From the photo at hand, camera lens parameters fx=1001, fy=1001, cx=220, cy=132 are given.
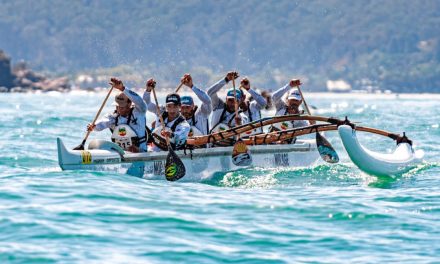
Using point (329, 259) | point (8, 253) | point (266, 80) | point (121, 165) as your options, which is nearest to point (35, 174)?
point (121, 165)

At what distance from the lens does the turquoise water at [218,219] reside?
33.3 feet

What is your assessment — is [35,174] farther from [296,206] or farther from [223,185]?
[296,206]

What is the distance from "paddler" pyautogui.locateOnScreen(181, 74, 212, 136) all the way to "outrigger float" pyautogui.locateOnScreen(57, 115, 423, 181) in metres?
0.57

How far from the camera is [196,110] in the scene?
59.1 ft

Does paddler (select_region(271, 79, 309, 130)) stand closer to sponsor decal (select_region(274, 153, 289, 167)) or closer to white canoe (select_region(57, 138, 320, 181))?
white canoe (select_region(57, 138, 320, 181))

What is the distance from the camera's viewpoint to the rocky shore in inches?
5295

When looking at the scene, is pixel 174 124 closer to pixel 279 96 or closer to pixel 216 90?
pixel 216 90

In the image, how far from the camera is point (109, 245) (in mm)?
10242

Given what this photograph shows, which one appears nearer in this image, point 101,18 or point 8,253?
point 8,253

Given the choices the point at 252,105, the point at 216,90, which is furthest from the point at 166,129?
the point at 252,105

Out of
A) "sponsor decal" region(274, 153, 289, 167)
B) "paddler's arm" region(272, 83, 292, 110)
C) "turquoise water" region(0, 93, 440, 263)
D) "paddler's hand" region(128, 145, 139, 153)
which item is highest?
"paddler's arm" region(272, 83, 292, 110)

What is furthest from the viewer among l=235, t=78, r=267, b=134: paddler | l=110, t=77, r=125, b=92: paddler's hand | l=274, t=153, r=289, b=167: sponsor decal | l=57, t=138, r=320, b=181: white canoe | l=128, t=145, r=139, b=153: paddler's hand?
l=235, t=78, r=267, b=134: paddler

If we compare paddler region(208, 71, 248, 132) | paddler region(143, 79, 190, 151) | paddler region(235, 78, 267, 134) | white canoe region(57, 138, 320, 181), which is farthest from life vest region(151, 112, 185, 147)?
paddler region(235, 78, 267, 134)

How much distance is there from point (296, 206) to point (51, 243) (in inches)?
148
